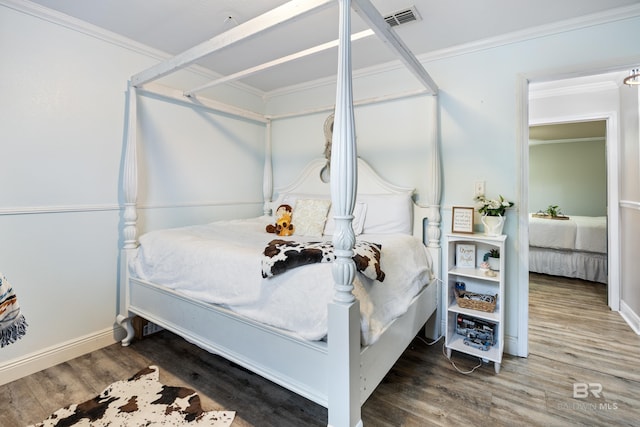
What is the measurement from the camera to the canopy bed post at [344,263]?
1133mm

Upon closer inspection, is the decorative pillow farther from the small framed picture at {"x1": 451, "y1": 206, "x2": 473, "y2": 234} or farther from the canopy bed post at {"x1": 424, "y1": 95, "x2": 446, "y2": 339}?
the small framed picture at {"x1": 451, "y1": 206, "x2": 473, "y2": 234}

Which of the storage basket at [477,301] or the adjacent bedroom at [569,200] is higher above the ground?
the adjacent bedroom at [569,200]

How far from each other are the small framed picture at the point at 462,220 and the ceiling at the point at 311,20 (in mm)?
1334

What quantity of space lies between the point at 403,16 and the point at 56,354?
11.1 feet

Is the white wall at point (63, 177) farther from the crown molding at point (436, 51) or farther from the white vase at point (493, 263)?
the white vase at point (493, 263)

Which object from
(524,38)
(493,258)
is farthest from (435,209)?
(524,38)

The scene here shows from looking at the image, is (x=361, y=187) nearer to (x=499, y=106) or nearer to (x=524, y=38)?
(x=499, y=106)

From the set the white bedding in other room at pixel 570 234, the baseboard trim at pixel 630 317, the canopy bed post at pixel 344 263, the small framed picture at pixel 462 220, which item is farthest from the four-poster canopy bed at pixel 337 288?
the white bedding in other room at pixel 570 234

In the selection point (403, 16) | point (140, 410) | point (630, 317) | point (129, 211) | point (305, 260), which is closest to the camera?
point (305, 260)

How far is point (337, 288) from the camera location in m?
1.19

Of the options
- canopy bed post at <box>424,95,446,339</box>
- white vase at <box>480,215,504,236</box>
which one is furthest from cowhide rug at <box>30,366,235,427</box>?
white vase at <box>480,215,504,236</box>

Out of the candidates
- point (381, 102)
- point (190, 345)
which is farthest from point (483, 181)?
point (190, 345)

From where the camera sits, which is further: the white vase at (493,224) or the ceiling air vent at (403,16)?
the white vase at (493,224)

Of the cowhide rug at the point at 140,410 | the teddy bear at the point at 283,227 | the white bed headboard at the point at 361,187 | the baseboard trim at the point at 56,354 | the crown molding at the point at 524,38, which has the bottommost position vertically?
the cowhide rug at the point at 140,410
